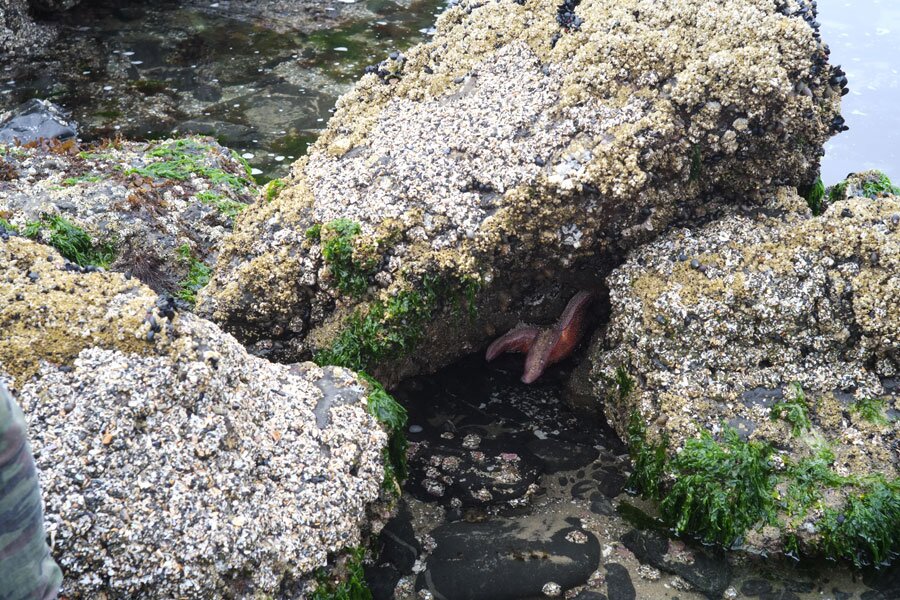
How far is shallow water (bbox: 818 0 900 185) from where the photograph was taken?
8.63m

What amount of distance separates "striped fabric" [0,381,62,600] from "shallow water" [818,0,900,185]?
25.9 ft

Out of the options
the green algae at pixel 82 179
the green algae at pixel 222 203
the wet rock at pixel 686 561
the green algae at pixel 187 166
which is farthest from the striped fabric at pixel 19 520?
the green algae at pixel 187 166

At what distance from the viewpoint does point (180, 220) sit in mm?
6309

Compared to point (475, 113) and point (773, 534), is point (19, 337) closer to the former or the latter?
point (475, 113)

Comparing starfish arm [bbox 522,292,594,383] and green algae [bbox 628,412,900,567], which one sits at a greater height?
green algae [bbox 628,412,900,567]

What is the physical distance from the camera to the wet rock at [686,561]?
154 inches

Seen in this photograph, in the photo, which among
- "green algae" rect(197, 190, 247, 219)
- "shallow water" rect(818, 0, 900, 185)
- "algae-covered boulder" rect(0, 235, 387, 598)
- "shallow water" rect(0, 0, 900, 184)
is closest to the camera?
"algae-covered boulder" rect(0, 235, 387, 598)

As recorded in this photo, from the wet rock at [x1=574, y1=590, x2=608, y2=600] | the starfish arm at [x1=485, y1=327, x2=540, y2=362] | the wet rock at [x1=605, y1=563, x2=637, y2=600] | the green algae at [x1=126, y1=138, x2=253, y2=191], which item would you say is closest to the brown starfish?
the starfish arm at [x1=485, y1=327, x2=540, y2=362]

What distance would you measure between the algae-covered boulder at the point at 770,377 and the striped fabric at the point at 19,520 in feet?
10.1

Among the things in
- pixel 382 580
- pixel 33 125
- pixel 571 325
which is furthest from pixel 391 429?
pixel 33 125

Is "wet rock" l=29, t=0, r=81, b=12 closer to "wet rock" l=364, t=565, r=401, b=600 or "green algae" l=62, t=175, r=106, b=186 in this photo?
"green algae" l=62, t=175, r=106, b=186

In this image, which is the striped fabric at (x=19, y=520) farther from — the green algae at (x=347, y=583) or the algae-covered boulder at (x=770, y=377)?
the algae-covered boulder at (x=770, y=377)

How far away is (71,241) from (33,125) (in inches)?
119

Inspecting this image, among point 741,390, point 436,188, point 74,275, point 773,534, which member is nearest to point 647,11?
point 436,188
